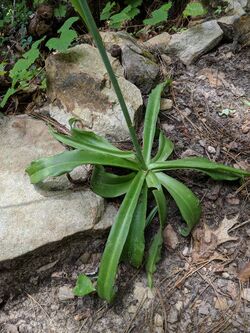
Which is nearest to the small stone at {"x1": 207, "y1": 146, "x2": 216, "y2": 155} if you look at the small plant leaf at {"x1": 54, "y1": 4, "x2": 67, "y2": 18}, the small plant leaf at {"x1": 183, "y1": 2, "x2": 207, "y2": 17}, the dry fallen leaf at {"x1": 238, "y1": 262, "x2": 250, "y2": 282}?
the dry fallen leaf at {"x1": 238, "y1": 262, "x2": 250, "y2": 282}

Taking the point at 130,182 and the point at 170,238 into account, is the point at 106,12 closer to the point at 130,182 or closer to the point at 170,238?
the point at 130,182

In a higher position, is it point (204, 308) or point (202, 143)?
point (202, 143)

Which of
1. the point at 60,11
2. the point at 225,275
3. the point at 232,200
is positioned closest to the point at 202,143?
the point at 232,200

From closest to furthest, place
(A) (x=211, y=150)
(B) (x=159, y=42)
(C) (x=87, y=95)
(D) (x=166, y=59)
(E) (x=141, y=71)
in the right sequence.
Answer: (A) (x=211, y=150)
(C) (x=87, y=95)
(E) (x=141, y=71)
(D) (x=166, y=59)
(B) (x=159, y=42)

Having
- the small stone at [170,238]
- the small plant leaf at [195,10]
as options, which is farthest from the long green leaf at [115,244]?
the small plant leaf at [195,10]

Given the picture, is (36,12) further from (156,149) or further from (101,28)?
(156,149)

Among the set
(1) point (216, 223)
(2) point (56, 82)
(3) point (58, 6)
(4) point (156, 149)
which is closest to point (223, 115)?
(4) point (156, 149)
